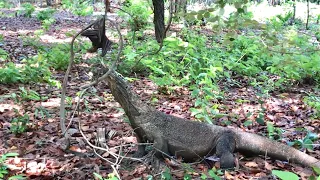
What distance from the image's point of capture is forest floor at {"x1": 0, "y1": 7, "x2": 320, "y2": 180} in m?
2.96

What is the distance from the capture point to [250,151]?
3.39 meters

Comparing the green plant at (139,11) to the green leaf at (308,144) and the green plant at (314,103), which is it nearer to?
the green plant at (314,103)

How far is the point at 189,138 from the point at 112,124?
112 cm

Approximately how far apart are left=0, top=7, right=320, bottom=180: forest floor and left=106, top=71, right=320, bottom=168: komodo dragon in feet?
0.38

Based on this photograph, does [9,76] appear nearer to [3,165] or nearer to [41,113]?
[41,113]

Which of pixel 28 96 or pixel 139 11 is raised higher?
pixel 139 11

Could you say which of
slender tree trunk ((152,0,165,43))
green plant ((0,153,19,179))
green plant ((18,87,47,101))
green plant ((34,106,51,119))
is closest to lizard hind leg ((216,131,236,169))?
green plant ((0,153,19,179))

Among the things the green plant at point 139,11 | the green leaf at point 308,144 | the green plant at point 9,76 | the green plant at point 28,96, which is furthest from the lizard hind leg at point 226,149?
the green plant at point 139,11

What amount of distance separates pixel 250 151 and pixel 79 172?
5.03 ft

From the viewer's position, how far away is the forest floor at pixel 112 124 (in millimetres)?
2965

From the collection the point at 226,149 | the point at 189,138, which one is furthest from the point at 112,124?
the point at 226,149

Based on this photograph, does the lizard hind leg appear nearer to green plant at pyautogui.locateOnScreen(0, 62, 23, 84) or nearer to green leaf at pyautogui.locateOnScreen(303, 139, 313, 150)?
green leaf at pyautogui.locateOnScreen(303, 139, 313, 150)

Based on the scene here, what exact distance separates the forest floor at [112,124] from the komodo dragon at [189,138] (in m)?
0.12

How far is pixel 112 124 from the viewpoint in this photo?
4164mm
